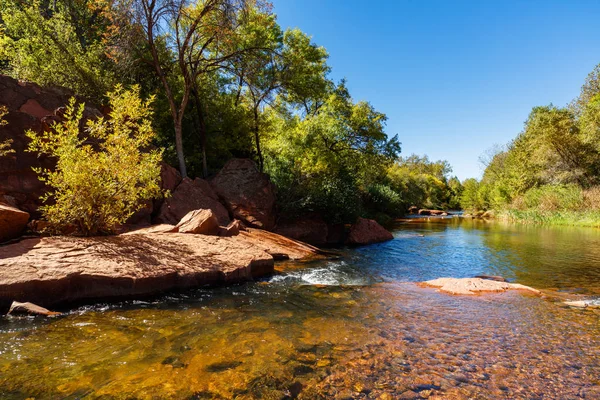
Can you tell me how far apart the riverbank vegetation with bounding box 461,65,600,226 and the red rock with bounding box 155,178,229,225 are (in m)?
30.8

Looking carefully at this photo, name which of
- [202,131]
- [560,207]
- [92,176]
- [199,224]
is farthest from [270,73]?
[560,207]

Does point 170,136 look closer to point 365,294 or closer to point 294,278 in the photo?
point 294,278

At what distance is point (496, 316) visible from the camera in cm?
596

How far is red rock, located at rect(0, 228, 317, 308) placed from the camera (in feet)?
18.6

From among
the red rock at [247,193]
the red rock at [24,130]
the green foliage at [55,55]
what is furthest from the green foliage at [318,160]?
the red rock at [24,130]

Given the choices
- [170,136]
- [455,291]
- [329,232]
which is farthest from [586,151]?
[170,136]

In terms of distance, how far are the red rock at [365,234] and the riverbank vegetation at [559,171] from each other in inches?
822

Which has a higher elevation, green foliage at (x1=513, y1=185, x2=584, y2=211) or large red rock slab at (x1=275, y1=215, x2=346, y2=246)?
green foliage at (x1=513, y1=185, x2=584, y2=211)

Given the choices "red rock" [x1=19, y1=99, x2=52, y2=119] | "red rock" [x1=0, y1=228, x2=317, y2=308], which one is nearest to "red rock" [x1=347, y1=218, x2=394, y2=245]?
"red rock" [x1=0, y1=228, x2=317, y2=308]

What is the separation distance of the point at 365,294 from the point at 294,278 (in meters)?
2.17

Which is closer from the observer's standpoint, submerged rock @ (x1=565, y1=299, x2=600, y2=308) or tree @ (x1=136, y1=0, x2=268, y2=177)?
submerged rock @ (x1=565, y1=299, x2=600, y2=308)

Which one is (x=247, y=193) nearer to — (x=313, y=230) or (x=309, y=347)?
(x=313, y=230)

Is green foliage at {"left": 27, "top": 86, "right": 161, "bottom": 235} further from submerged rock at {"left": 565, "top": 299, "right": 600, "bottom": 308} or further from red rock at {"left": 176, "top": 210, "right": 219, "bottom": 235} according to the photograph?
submerged rock at {"left": 565, "top": 299, "right": 600, "bottom": 308}

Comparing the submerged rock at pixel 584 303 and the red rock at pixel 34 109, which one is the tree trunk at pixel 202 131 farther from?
the submerged rock at pixel 584 303
